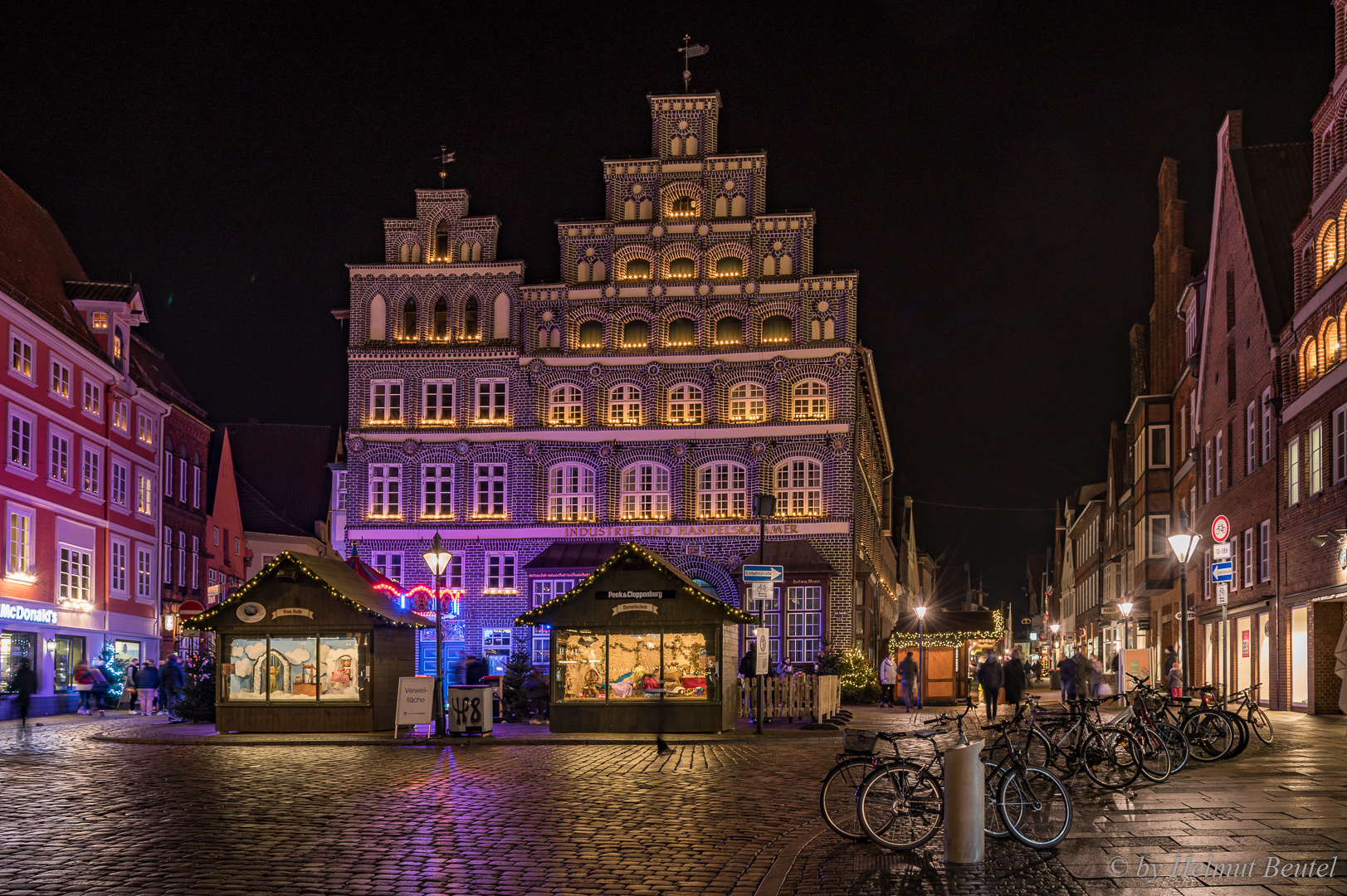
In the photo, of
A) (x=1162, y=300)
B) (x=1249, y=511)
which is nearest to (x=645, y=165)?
(x=1162, y=300)

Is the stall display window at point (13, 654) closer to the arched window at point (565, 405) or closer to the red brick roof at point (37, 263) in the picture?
the red brick roof at point (37, 263)

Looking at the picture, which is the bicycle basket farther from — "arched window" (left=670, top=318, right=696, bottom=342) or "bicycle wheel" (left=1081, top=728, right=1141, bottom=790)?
"arched window" (left=670, top=318, right=696, bottom=342)

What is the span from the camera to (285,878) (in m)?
10.0

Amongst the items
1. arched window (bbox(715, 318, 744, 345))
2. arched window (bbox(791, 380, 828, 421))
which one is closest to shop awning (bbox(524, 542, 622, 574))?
arched window (bbox(791, 380, 828, 421))

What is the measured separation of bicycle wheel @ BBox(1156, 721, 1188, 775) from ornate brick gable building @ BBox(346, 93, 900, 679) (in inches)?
1233

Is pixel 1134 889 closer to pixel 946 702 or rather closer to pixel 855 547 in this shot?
pixel 946 702

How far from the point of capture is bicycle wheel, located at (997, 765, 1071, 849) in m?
11.2

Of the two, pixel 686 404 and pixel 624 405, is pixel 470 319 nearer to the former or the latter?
pixel 624 405

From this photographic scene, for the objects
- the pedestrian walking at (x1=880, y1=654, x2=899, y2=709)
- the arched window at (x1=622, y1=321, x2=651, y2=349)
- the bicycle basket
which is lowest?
the pedestrian walking at (x1=880, y1=654, x2=899, y2=709)

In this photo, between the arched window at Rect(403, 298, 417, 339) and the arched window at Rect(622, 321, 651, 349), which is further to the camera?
the arched window at Rect(403, 298, 417, 339)

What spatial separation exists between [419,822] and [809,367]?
38.4 metres

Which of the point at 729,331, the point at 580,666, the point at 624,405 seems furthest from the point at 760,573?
the point at 624,405

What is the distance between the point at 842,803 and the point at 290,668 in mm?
17808

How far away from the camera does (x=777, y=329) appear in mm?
50562
